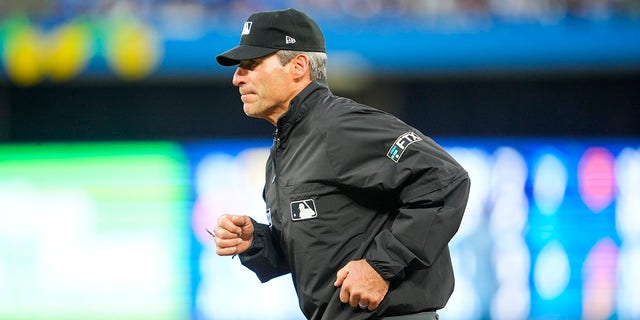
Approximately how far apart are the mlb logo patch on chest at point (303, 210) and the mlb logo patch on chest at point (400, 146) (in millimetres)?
258

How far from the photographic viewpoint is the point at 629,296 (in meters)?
7.92

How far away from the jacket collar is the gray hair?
6cm

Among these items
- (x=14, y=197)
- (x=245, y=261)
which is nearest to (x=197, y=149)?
(x=14, y=197)

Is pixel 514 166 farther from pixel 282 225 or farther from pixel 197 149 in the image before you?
pixel 282 225

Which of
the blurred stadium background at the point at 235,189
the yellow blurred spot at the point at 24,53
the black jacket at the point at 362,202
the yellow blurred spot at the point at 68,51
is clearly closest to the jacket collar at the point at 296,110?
the black jacket at the point at 362,202

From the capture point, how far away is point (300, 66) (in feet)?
10.4

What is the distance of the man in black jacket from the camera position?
288 centimetres

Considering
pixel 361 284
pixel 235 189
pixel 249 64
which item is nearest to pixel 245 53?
pixel 249 64

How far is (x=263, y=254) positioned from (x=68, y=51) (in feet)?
17.8

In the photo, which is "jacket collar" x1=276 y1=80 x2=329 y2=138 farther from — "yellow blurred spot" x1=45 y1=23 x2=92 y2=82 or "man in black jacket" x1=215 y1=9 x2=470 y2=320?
"yellow blurred spot" x1=45 y1=23 x2=92 y2=82

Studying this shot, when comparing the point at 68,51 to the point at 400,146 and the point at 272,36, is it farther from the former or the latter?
the point at 400,146

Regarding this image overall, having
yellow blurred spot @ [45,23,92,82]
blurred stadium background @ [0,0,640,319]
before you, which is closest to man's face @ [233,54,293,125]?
blurred stadium background @ [0,0,640,319]

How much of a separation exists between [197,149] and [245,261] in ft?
15.8

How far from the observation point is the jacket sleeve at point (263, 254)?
325 cm
